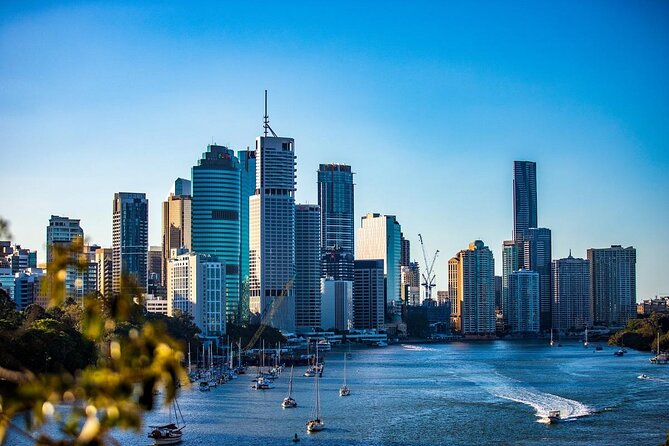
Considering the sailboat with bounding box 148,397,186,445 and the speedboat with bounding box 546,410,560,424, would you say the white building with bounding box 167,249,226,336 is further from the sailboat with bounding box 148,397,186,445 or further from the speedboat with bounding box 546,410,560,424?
the sailboat with bounding box 148,397,186,445

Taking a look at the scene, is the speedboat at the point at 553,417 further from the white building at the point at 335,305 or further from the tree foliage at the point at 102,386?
the white building at the point at 335,305

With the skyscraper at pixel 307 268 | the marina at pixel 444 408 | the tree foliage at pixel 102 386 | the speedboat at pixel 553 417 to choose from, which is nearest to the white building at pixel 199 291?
the marina at pixel 444 408

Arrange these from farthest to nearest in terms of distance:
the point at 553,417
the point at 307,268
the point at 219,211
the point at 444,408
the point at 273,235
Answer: the point at 307,268, the point at 273,235, the point at 219,211, the point at 444,408, the point at 553,417

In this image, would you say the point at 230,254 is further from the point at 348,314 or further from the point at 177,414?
the point at 177,414

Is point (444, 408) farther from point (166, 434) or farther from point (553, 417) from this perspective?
point (166, 434)

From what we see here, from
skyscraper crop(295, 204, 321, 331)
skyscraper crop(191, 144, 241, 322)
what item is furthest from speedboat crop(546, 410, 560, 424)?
skyscraper crop(295, 204, 321, 331)

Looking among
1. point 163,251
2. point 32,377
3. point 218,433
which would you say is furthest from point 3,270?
point 32,377

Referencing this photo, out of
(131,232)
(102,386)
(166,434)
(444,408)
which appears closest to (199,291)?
(131,232)
